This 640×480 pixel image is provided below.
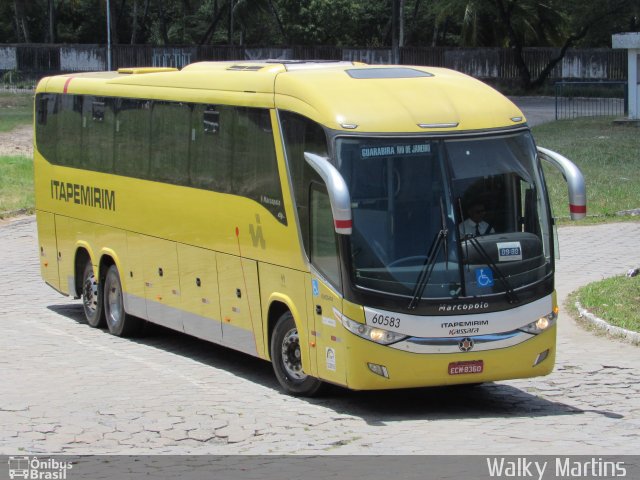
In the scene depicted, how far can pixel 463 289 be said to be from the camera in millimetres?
10742

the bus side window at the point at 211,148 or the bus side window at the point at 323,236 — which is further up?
the bus side window at the point at 211,148

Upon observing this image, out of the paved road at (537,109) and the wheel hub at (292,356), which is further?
the paved road at (537,109)

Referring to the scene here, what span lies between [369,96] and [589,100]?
44.5m

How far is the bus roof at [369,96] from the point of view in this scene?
11.0 meters

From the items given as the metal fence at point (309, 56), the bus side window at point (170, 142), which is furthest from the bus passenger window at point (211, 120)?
the metal fence at point (309, 56)

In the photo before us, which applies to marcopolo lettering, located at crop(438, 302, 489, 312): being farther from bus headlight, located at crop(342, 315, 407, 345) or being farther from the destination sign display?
the destination sign display

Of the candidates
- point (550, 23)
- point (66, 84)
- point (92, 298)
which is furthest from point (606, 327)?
point (550, 23)

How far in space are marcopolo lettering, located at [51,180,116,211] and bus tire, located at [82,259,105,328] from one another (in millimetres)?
879

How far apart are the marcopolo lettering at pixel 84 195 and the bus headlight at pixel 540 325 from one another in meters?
6.56

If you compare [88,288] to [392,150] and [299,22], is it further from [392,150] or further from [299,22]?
[299,22]

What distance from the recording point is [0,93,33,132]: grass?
156 ft

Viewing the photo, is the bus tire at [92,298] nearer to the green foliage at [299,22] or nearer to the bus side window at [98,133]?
the bus side window at [98,133]

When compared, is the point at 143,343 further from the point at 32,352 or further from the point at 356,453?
the point at 356,453

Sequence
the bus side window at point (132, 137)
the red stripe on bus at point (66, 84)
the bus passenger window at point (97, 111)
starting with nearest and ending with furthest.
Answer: the bus side window at point (132, 137) < the bus passenger window at point (97, 111) < the red stripe on bus at point (66, 84)
